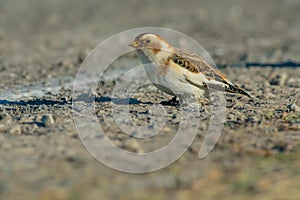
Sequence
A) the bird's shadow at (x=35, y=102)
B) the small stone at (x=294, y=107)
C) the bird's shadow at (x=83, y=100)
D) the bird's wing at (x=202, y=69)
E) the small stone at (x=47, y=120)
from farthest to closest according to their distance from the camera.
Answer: the bird's shadow at (x=35, y=102) → the bird's shadow at (x=83, y=100) → the small stone at (x=294, y=107) → the bird's wing at (x=202, y=69) → the small stone at (x=47, y=120)

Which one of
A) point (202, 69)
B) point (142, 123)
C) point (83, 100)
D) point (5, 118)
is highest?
point (83, 100)

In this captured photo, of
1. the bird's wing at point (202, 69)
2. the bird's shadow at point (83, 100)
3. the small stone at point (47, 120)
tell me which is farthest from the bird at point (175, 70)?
the small stone at point (47, 120)

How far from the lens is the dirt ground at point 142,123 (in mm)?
5422

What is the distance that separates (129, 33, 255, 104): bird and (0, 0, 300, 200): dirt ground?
0.32 m

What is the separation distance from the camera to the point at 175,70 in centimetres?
772

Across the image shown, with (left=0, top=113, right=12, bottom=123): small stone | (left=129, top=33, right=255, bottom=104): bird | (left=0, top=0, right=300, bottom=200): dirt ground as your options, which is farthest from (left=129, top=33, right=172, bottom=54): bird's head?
(left=0, top=113, right=12, bottom=123): small stone

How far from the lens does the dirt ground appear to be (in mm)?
5422

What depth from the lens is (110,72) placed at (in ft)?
40.5

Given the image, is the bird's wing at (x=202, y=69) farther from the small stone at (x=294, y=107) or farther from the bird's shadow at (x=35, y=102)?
the bird's shadow at (x=35, y=102)

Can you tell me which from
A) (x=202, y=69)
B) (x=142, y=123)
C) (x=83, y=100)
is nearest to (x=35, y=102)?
(x=83, y=100)

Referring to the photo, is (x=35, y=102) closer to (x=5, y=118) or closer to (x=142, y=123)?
(x=5, y=118)

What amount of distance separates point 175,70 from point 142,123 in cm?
77

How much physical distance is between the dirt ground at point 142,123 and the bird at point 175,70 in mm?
325

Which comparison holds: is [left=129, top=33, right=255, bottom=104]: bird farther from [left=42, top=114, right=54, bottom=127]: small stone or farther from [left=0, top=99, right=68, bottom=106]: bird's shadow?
[left=0, top=99, right=68, bottom=106]: bird's shadow
